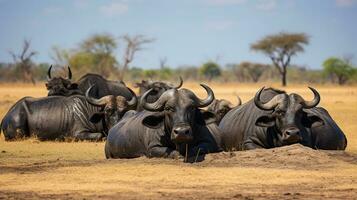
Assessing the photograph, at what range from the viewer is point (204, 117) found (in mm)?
12180

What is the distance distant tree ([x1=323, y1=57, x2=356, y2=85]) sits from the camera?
86688 millimetres

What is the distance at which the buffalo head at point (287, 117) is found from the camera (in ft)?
40.0

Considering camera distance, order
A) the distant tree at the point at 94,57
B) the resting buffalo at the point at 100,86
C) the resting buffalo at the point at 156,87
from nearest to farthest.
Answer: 1. the resting buffalo at the point at 100,86
2. the resting buffalo at the point at 156,87
3. the distant tree at the point at 94,57

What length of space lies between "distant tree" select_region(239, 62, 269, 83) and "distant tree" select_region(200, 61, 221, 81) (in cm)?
803

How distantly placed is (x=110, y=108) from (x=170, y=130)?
6.03m

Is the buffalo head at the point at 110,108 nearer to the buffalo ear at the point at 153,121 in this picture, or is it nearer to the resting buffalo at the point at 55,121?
the resting buffalo at the point at 55,121

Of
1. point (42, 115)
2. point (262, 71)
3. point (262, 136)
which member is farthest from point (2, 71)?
point (262, 136)

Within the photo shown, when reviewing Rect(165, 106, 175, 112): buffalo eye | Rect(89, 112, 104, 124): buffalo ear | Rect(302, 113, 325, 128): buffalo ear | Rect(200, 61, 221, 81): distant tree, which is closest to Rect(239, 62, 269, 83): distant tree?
Rect(200, 61, 221, 81): distant tree

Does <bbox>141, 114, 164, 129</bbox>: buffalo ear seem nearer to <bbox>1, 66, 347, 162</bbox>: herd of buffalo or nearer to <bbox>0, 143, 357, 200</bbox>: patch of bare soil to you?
<bbox>1, 66, 347, 162</bbox>: herd of buffalo

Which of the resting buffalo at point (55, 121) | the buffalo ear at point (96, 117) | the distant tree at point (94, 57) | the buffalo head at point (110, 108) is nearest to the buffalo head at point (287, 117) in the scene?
the buffalo head at point (110, 108)

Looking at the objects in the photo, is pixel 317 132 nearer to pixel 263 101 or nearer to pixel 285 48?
pixel 263 101

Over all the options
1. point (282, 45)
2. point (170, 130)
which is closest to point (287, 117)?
point (170, 130)

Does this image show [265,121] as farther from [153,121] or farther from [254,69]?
[254,69]

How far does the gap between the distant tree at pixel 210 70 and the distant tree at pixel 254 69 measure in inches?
316
